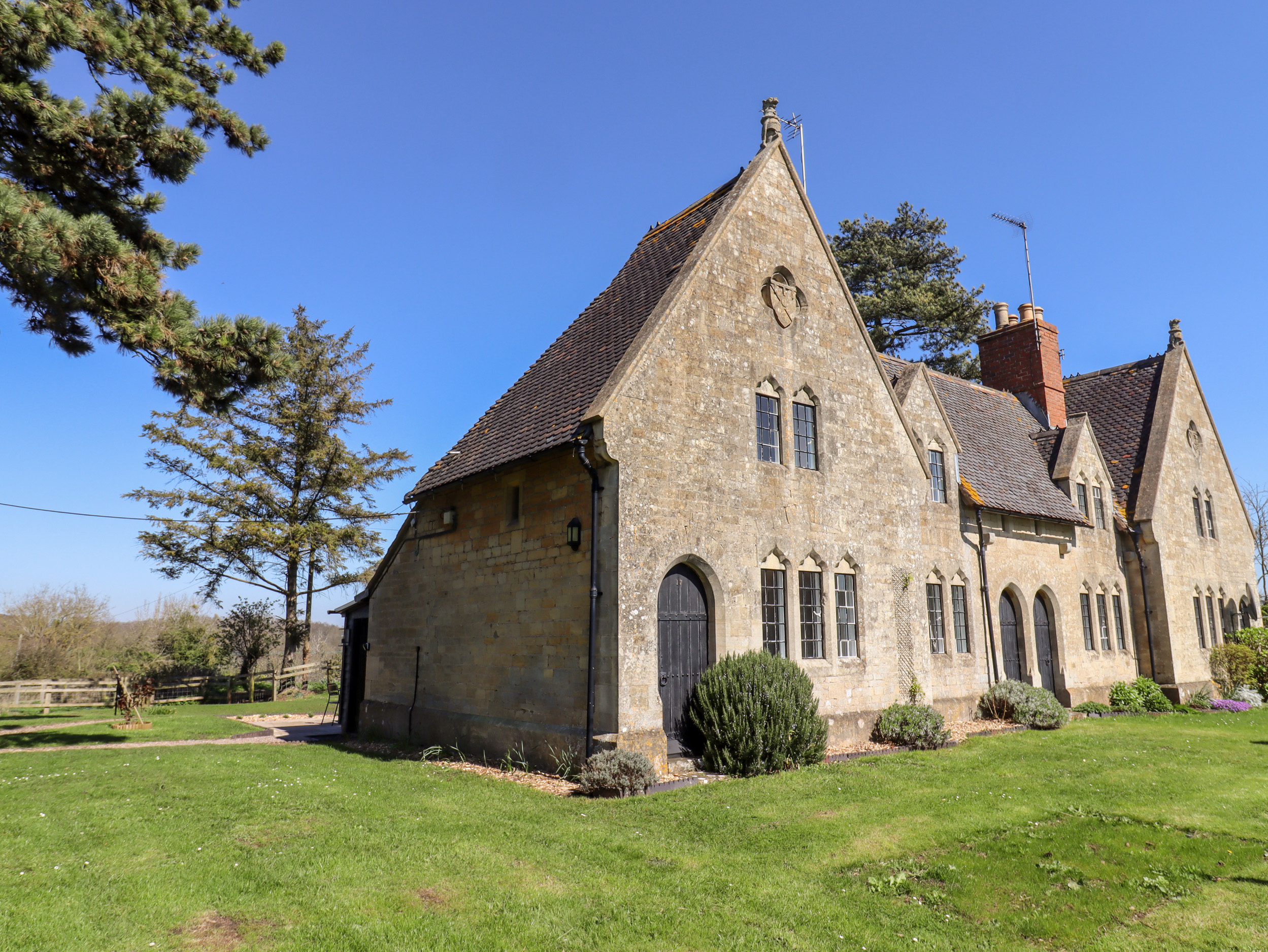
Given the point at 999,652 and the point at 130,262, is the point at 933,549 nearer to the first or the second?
the point at 999,652

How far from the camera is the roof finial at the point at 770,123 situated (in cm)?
1628

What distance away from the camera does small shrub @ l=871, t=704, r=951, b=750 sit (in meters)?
14.6

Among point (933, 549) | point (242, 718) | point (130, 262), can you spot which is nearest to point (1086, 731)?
point (933, 549)

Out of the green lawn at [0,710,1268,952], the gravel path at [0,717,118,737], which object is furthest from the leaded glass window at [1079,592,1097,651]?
the gravel path at [0,717,118,737]

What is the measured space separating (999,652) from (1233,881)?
1310 centimetres

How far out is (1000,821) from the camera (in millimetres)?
8922

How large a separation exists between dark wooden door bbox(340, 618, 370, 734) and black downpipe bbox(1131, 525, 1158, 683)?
23.7m

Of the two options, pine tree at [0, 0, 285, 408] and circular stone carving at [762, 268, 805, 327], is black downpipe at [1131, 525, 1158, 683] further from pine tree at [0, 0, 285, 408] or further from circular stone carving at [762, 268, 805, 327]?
pine tree at [0, 0, 285, 408]

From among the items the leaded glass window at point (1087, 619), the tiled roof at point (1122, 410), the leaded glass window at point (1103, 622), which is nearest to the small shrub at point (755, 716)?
the leaded glass window at point (1087, 619)

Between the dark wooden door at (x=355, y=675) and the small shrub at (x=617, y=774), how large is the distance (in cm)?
1058

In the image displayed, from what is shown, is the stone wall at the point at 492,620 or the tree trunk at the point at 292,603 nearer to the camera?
the stone wall at the point at 492,620

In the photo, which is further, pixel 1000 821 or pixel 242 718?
pixel 242 718

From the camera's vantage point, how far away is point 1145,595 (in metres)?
24.4

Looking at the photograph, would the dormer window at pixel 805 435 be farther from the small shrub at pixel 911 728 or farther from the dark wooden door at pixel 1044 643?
the dark wooden door at pixel 1044 643
